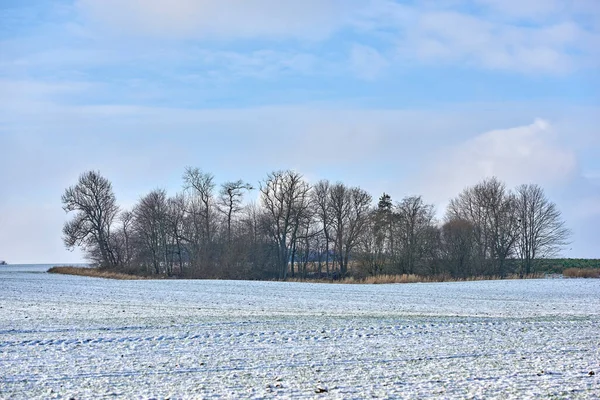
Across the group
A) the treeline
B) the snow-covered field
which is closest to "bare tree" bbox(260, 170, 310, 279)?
the treeline

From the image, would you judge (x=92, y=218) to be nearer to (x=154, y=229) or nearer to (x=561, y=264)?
(x=154, y=229)

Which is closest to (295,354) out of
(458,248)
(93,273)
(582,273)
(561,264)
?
(582,273)

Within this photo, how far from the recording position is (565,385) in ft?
29.7

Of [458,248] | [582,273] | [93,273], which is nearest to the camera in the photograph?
[582,273]

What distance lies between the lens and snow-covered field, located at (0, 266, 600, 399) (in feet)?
29.1

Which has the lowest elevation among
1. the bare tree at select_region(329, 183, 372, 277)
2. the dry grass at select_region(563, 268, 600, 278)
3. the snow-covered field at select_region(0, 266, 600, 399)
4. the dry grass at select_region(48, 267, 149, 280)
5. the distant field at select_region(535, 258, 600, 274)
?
the snow-covered field at select_region(0, 266, 600, 399)

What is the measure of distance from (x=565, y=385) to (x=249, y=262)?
63.2 metres

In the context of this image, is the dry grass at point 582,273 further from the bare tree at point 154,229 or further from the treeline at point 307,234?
the bare tree at point 154,229

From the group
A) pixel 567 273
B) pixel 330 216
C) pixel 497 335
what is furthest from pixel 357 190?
pixel 497 335

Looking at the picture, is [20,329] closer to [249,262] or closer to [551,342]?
[551,342]

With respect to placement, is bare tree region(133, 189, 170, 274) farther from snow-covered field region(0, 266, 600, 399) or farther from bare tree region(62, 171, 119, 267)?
snow-covered field region(0, 266, 600, 399)

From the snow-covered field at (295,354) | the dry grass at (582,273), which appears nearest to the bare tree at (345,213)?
the dry grass at (582,273)

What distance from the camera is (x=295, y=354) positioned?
11664 mm

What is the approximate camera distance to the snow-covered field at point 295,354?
8.87 metres
